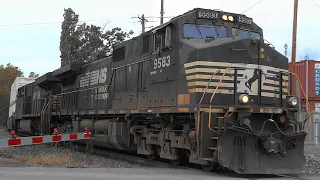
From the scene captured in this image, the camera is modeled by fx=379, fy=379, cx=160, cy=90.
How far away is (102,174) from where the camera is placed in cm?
820

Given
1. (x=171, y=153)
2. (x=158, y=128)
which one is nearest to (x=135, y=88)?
(x=158, y=128)

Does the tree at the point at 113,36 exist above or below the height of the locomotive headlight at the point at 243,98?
above

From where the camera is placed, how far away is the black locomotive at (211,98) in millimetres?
8305

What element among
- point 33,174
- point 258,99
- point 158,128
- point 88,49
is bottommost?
point 33,174

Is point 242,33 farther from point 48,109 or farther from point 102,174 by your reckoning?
point 48,109

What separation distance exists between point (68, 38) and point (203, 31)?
36.9 m

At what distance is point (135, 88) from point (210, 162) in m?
3.75

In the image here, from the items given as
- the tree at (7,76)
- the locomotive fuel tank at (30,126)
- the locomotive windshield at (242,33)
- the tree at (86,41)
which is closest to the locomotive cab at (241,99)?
the locomotive windshield at (242,33)

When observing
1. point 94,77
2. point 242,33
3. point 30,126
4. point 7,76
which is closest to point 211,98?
point 242,33

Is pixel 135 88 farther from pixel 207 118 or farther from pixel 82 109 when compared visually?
pixel 82 109

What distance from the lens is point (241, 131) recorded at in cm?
822

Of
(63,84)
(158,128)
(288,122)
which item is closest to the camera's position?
(288,122)

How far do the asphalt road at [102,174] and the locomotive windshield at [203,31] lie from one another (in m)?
3.32

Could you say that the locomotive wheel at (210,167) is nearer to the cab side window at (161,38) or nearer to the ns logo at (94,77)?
the cab side window at (161,38)
